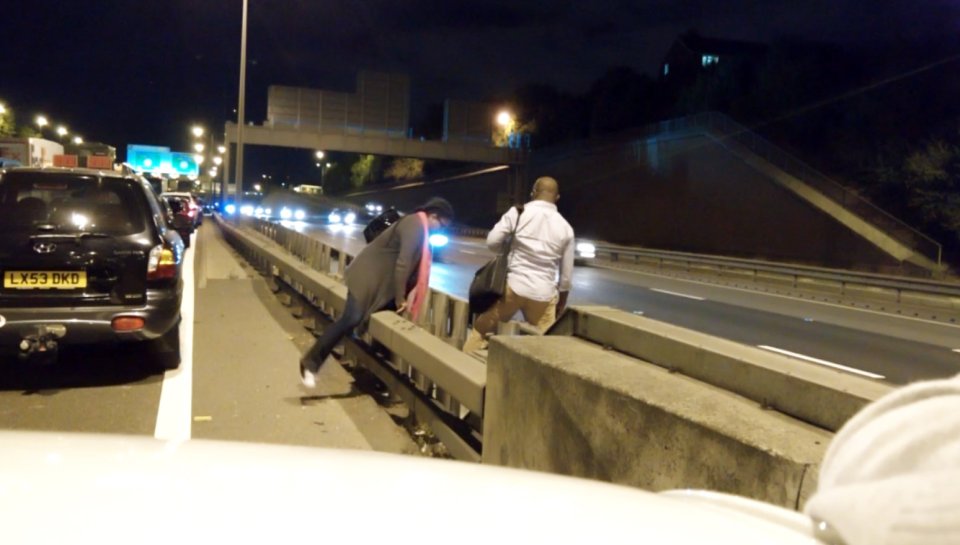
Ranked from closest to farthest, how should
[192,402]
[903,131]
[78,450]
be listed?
[78,450] < [192,402] < [903,131]

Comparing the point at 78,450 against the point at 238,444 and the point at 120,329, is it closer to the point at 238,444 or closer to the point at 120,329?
the point at 238,444

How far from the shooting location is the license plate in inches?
289

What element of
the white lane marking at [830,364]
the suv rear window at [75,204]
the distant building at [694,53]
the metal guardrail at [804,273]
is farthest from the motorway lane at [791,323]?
the distant building at [694,53]

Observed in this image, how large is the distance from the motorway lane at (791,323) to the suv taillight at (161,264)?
26.5 ft

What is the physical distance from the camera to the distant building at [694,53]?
78125mm

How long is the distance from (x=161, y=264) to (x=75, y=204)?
94 centimetres

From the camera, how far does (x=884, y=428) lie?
1.69 meters

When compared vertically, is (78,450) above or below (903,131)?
below

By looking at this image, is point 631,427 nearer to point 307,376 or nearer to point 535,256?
point 535,256

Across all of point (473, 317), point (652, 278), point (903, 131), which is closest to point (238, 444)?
point (473, 317)

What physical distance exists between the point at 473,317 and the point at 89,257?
3179mm

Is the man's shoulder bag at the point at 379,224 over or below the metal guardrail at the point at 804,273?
over

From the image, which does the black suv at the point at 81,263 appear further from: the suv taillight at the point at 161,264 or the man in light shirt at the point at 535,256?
the man in light shirt at the point at 535,256

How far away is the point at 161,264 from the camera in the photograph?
7781 mm
